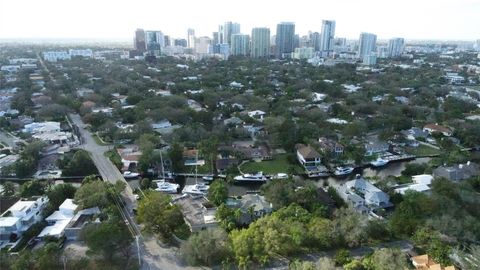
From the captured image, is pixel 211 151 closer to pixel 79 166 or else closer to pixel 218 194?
pixel 218 194

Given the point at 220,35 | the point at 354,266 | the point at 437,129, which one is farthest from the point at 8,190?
the point at 220,35

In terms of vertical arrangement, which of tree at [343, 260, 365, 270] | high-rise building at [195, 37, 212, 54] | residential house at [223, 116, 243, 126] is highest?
high-rise building at [195, 37, 212, 54]

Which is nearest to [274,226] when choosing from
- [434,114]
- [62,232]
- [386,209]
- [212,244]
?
[212,244]

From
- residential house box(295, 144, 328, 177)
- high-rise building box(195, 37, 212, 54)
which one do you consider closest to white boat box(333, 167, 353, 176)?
residential house box(295, 144, 328, 177)

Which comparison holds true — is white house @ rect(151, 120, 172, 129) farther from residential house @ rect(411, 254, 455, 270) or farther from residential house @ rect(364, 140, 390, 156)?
residential house @ rect(411, 254, 455, 270)

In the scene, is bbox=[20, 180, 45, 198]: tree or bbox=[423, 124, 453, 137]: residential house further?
bbox=[423, 124, 453, 137]: residential house
